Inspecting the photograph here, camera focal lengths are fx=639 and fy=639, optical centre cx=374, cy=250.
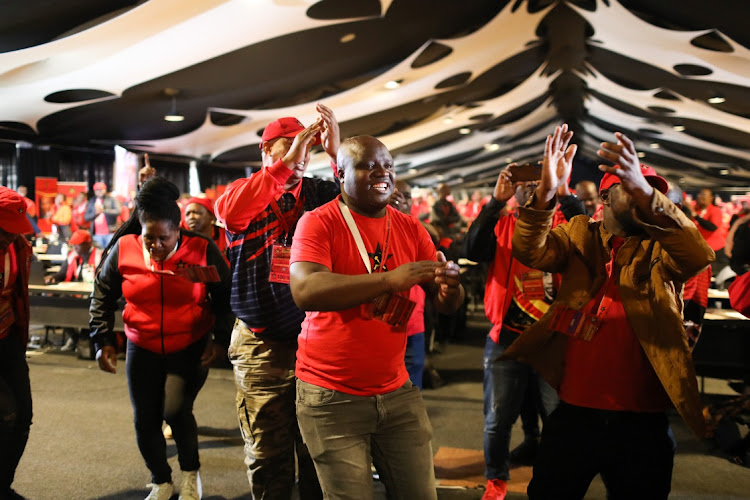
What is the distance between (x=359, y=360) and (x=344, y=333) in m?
0.10

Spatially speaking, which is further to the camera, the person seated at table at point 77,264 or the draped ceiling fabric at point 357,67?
the draped ceiling fabric at point 357,67

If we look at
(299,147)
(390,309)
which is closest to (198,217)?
(299,147)

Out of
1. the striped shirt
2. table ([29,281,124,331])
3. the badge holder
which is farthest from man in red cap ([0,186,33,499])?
table ([29,281,124,331])

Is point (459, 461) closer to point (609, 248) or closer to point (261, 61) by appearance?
point (609, 248)

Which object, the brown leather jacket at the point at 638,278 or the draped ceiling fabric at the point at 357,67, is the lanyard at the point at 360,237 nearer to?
the brown leather jacket at the point at 638,278

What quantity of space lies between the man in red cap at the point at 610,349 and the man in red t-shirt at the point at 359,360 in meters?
0.41

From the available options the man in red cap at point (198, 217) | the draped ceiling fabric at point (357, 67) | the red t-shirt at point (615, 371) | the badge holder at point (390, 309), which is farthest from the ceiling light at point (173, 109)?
the red t-shirt at point (615, 371)

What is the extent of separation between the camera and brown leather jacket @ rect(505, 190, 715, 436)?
1.95 metres

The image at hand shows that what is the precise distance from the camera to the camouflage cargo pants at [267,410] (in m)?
2.74

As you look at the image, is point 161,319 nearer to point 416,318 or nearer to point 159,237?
point 159,237

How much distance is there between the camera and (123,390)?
6.23 metres

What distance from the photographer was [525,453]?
4.41m

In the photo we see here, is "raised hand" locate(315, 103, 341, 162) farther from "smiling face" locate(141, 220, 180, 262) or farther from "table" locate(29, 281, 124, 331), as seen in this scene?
"table" locate(29, 281, 124, 331)

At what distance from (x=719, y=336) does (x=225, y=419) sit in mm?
4076
